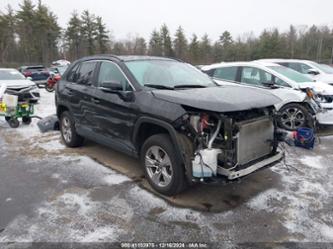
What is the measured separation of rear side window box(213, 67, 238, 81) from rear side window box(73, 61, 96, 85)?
14.0 feet

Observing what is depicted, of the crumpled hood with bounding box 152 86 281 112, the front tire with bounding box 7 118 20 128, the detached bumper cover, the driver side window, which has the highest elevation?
the driver side window

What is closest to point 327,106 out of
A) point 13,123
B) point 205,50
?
point 13,123

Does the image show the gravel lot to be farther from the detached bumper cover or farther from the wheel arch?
the wheel arch

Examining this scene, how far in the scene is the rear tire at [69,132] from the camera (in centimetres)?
554

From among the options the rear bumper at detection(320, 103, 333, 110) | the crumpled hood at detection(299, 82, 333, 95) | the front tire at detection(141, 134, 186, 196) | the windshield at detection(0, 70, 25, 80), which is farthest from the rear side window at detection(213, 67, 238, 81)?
the windshield at detection(0, 70, 25, 80)

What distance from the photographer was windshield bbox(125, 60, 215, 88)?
4.05 metres

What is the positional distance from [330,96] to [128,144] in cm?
561

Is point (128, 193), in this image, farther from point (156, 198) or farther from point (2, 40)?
point (2, 40)

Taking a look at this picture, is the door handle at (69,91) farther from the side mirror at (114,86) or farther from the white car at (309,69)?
the white car at (309,69)

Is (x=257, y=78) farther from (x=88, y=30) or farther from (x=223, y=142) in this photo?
(x=88, y=30)

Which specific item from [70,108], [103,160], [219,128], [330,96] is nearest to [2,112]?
[70,108]

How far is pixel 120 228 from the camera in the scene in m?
2.99

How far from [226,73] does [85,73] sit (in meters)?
4.38

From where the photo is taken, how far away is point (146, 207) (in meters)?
3.43
